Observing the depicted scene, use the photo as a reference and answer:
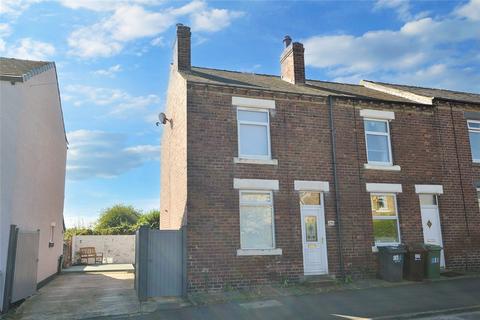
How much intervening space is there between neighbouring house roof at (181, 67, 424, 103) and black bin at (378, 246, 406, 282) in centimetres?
536

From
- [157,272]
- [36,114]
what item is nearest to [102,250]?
[36,114]

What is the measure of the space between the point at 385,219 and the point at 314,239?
2776mm

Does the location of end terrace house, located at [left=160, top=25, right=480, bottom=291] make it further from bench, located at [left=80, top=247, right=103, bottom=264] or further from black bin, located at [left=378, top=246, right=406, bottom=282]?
bench, located at [left=80, top=247, right=103, bottom=264]

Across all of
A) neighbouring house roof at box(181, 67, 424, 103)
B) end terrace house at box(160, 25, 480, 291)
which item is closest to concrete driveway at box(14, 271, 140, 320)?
end terrace house at box(160, 25, 480, 291)

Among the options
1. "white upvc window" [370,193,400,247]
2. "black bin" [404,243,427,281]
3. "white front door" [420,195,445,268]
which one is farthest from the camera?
"white front door" [420,195,445,268]

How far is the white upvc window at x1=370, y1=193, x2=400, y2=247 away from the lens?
46.2ft

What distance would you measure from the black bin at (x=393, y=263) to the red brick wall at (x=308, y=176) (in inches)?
20.0

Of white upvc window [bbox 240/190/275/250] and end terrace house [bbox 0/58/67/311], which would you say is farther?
white upvc window [bbox 240/190/275/250]

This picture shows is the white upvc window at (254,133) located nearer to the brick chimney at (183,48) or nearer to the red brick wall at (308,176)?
the red brick wall at (308,176)

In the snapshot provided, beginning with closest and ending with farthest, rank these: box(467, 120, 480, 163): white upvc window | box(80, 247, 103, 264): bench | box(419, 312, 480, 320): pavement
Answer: box(419, 312, 480, 320): pavement < box(467, 120, 480, 163): white upvc window < box(80, 247, 103, 264): bench

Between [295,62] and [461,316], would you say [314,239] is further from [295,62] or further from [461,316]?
[295,62]

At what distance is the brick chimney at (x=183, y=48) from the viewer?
15.1 metres

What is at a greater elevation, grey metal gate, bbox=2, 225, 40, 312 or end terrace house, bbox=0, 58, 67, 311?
end terrace house, bbox=0, 58, 67, 311

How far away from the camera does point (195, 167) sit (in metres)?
12.4
